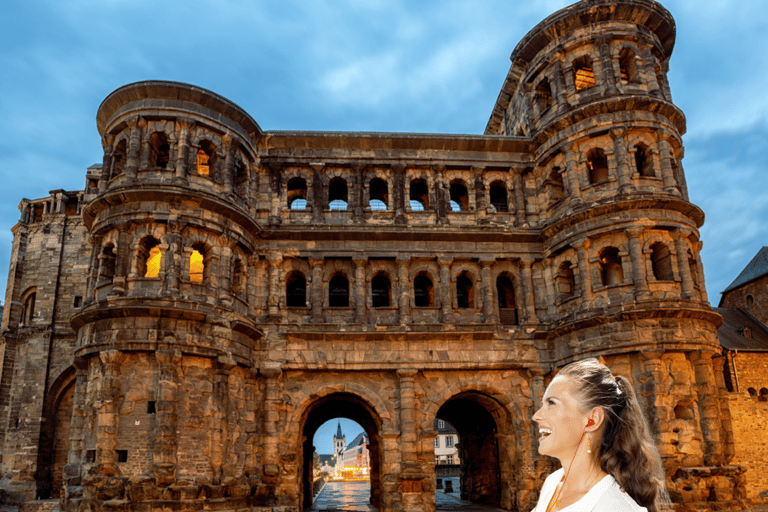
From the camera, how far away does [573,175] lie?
2250 cm

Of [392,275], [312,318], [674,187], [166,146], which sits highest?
[166,146]

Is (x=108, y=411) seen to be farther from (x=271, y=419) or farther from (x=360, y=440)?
(x=360, y=440)

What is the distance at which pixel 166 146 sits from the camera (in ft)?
74.6

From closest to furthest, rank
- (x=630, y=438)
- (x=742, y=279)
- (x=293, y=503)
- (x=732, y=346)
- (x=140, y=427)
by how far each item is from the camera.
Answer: (x=630, y=438) < (x=140, y=427) < (x=293, y=503) < (x=732, y=346) < (x=742, y=279)

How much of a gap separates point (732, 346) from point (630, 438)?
2830 cm

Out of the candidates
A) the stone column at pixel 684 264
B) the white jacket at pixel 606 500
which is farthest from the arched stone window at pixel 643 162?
the white jacket at pixel 606 500

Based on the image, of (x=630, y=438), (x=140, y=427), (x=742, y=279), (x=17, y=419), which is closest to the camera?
(x=630, y=438)

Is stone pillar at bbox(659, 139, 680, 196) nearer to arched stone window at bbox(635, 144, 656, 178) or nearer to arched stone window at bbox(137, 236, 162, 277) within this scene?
arched stone window at bbox(635, 144, 656, 178)

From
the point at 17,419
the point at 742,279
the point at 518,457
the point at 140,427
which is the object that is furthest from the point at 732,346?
the point at 17,419

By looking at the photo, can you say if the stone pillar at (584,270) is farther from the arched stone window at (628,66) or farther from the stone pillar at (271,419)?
the stone pillar at (271,419)

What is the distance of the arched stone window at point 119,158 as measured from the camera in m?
21.8

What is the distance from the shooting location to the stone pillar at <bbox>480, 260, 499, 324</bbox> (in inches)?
894

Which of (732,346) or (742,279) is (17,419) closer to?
(732,346)

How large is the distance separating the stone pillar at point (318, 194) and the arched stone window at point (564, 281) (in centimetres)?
916
